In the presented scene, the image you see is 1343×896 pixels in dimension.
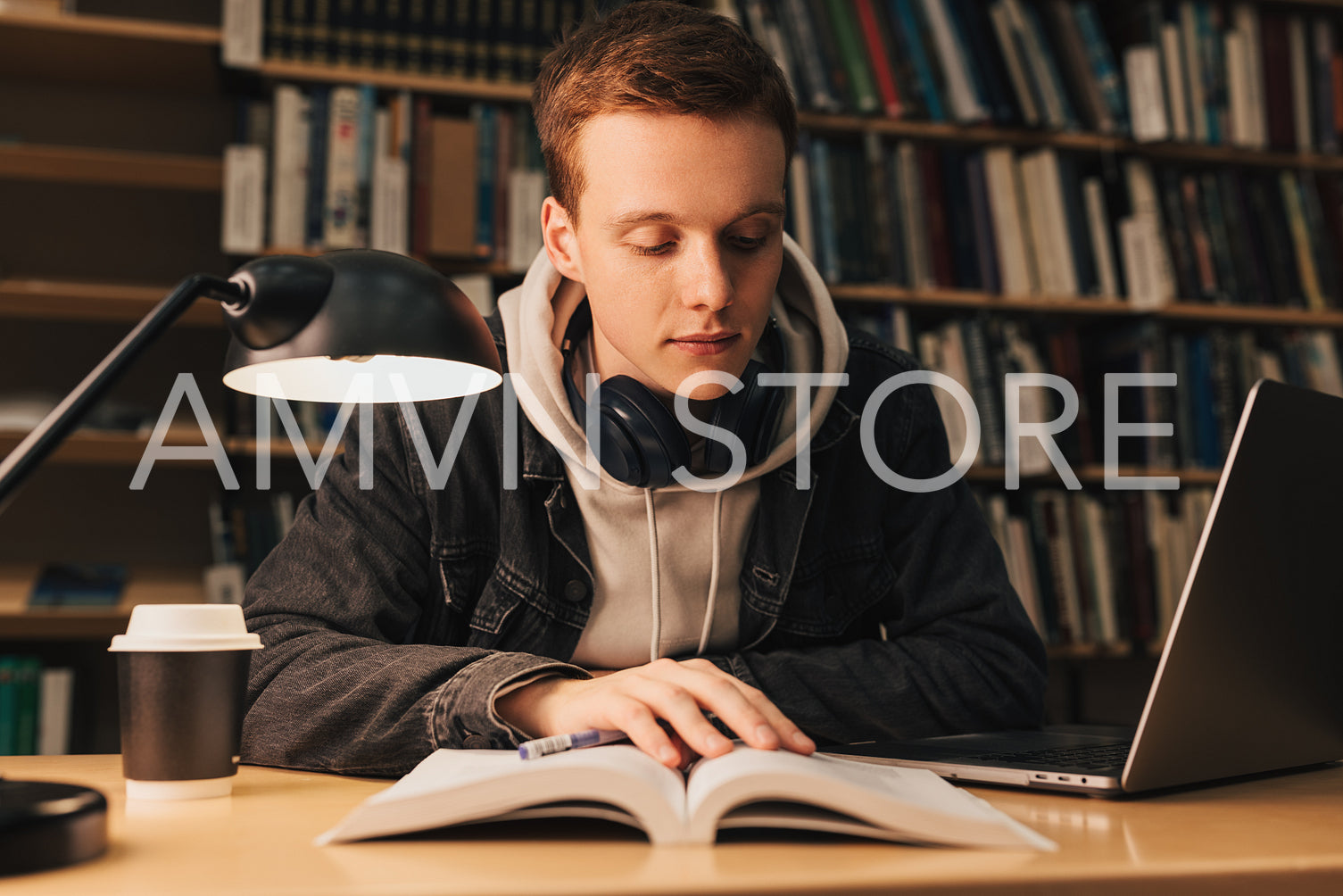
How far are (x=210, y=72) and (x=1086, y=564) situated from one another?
7.54 feet

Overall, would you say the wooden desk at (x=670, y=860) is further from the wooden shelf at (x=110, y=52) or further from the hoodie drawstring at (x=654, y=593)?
the wooden shelf at (x=110, y=52)

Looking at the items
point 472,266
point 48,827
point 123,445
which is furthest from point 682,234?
point 123,445

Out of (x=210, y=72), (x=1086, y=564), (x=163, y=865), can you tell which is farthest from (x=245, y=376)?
(x=1086, y=564)

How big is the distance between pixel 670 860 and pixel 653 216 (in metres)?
0.66

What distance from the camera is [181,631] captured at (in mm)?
648

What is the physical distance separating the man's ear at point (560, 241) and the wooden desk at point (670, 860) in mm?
721

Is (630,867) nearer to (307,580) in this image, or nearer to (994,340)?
(307,580)

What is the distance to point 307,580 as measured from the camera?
100 cm

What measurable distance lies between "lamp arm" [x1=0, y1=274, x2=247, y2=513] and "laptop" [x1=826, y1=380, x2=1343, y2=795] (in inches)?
22.1

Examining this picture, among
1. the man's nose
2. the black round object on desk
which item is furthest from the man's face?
the black round object on desk

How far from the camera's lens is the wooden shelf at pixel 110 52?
2146mm

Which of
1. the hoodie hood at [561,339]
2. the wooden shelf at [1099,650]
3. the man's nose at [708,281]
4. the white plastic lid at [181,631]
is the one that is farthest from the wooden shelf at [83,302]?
the wooden shelf at [1099,650]

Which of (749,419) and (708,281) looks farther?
(749,419)

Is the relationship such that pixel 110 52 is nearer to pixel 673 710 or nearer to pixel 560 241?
pixel 560 241
